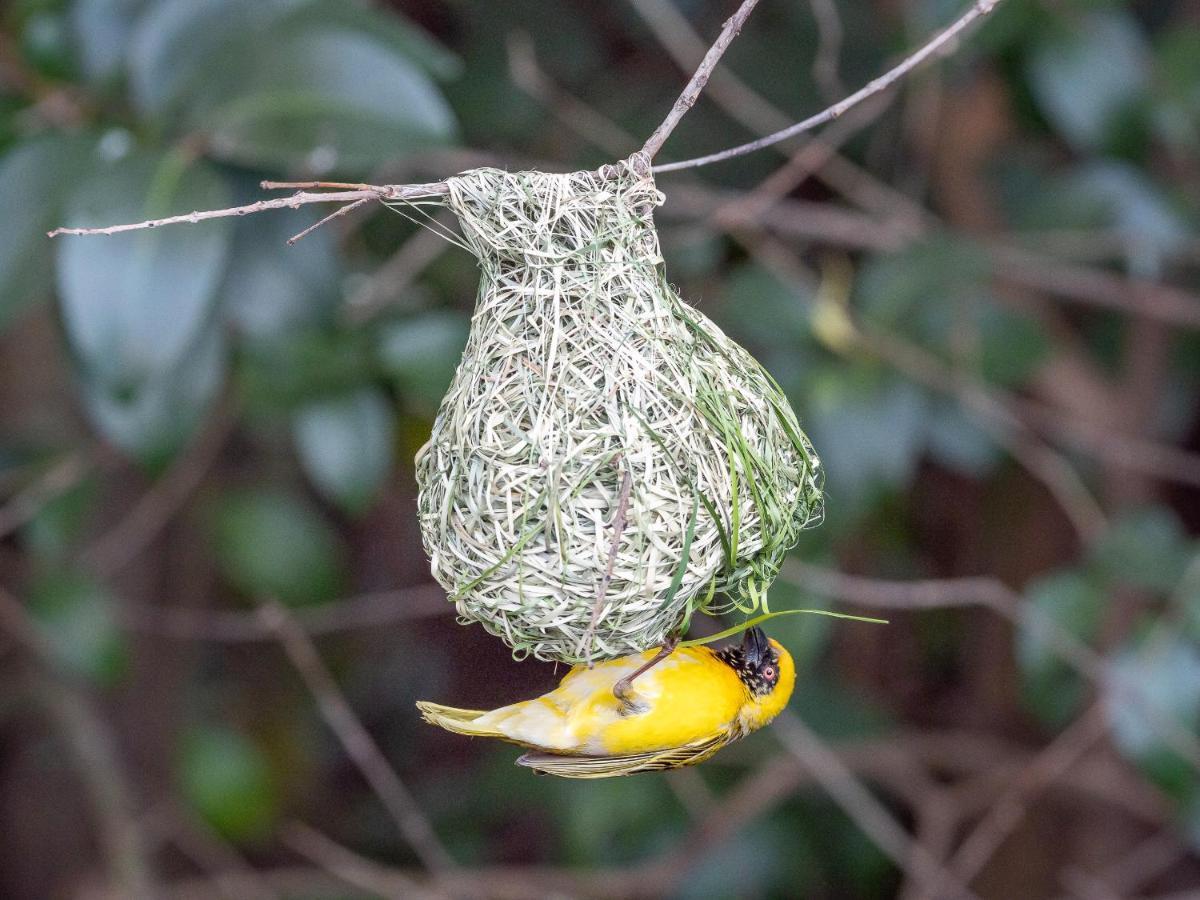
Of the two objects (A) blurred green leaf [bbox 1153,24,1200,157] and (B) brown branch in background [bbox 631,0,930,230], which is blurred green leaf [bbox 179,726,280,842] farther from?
(A) blurred green leaf [bbox 1153,24,1200,157]

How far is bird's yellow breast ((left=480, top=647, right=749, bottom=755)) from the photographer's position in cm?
105

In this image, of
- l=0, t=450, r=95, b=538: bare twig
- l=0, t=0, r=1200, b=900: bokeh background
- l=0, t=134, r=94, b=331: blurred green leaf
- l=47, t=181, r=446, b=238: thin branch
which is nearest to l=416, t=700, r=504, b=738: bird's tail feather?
l=0, t=0, r=1200, b=900: bokeh background

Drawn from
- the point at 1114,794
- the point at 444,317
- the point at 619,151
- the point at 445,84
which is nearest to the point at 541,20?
the point at 445,84

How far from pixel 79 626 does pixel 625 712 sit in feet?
4.71

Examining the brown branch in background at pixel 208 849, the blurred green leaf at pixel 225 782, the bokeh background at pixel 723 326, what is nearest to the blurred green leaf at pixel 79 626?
the bokeh background at pixel 723 326

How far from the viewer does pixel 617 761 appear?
1107 mm

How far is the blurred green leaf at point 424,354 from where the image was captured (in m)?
1.96

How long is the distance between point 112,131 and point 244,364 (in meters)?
0.40

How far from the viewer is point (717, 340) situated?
3.65 feet

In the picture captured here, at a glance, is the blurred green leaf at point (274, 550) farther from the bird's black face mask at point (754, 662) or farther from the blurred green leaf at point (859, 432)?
the bird's black face mask at point (754, 662)

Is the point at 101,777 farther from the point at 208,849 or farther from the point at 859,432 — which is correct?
the point at 859,432

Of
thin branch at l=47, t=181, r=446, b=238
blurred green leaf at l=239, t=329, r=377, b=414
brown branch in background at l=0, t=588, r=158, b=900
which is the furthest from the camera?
brown branch in background at l=0, t=588, r=158, b=900

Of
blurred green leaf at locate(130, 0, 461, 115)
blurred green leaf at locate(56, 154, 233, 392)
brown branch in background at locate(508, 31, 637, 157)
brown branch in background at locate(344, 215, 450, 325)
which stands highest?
blurred green leaf at locate(130, 0, 461, 115)

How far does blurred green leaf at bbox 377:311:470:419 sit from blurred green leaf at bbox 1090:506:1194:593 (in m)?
1.12
